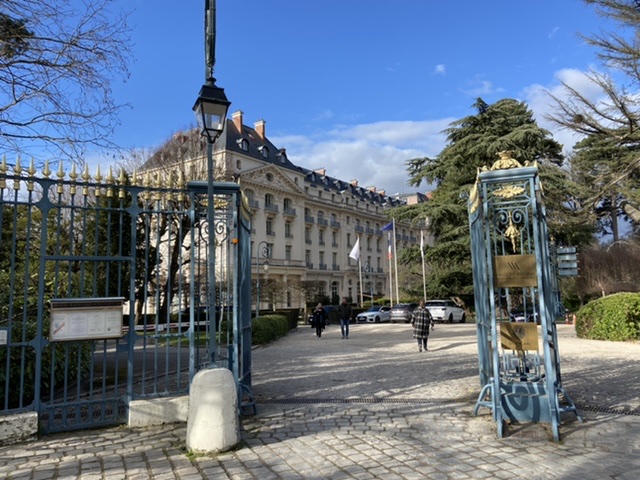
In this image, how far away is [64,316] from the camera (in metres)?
5.57

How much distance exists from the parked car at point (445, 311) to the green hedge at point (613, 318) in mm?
12354

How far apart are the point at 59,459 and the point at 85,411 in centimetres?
204

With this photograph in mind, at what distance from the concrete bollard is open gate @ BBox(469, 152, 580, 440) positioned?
305 centimetres

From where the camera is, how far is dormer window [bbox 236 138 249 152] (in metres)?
51.9

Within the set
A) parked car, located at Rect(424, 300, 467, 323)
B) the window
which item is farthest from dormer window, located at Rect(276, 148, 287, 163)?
parked car, located at Rect(424, 300, 467, 323)

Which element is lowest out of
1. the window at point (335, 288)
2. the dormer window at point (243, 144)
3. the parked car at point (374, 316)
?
the parked car at point (374, 316)

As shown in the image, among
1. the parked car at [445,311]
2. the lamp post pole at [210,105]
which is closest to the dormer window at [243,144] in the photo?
the parked car at [445,311]

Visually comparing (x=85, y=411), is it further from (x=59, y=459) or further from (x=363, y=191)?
(x=363, y=191)

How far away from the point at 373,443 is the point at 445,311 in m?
26.4

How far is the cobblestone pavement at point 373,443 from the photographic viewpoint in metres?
4.35

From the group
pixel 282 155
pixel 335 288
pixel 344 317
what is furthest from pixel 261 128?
pixel 344 317

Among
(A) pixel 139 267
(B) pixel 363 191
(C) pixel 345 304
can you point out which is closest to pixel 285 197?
(B) pixel 363 191

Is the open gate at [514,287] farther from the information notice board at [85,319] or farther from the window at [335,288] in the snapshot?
the window at [335,288]

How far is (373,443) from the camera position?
16.9 feet
